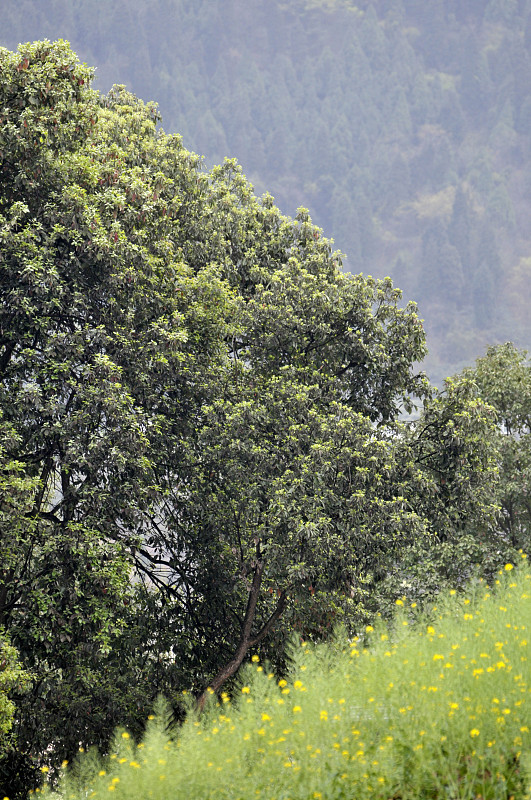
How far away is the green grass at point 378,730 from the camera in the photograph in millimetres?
5504

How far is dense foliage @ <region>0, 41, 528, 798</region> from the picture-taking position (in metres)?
11.7

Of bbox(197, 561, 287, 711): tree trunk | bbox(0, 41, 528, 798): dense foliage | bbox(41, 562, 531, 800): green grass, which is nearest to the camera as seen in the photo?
bbox(41, 562, 531, 800): green grass

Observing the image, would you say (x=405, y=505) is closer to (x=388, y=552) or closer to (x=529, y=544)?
(x=388, y=552)

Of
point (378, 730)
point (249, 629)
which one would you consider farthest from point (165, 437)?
point (378, 730)

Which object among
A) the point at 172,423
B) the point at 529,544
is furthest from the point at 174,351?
the point at 529,544

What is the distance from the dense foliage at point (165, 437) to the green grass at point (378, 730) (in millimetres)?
4432

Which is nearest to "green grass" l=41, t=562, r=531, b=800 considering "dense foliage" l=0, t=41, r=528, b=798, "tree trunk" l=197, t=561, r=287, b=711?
"dense foliage" l=0, t=41, r=528, b=798

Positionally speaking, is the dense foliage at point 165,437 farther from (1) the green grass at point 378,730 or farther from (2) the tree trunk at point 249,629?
(1) the green grass at point 378,730

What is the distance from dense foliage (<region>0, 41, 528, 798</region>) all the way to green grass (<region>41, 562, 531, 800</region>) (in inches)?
174

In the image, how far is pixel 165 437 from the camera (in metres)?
13.9

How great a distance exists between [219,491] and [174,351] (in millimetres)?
3102

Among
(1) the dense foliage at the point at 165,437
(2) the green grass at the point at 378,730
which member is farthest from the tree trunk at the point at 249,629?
(2) the green grass at the point at 378,730

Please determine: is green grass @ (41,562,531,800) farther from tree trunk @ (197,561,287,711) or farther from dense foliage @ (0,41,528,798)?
tree trunk @ (197,561,287,711)

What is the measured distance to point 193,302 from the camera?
14.6 metres
